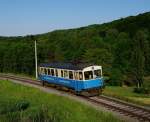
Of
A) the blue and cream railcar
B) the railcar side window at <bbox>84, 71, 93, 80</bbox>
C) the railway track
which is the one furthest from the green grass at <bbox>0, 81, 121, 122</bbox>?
the railcar side window at <bbox>84, 71, 93, 80</bbox>

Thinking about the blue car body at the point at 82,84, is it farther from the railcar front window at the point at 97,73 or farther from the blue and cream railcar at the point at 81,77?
the railcar front window at the point at 97,73

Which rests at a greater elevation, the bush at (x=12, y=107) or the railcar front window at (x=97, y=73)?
the railcar front window at (x=97, y=73)

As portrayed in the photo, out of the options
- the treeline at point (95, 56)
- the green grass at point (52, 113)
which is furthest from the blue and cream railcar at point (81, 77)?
the treeline at point (95, 56)

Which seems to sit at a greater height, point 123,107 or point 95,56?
point 95,56

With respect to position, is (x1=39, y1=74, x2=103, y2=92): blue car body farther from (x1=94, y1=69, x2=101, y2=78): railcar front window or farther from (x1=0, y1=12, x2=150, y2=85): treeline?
(x1=0, y1=12, x2=150, y2=85): treeline

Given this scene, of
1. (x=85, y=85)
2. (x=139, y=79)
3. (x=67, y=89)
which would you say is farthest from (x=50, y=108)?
(x=139, y=79)

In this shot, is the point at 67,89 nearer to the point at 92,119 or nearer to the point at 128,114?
the point at 128,114

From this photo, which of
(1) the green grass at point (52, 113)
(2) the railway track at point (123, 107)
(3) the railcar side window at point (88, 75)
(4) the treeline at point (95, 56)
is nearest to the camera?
(1) the green grass at point (52, 113)

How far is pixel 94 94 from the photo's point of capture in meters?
32.2

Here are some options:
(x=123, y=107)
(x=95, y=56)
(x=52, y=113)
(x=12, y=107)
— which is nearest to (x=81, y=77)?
(x=123, y=107)

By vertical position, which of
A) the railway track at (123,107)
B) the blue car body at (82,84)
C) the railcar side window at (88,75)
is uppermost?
the railcar side window at (88,75)

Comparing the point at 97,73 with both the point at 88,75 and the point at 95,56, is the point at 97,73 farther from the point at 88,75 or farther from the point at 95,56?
the point at 95,56

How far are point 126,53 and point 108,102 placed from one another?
2696 inches

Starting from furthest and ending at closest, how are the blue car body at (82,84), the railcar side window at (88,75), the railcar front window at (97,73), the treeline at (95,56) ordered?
the treeline at (95,56)
the railcar front window at (97,73)
the railcar side window at (88,75)
the blue car body at (82,84)
